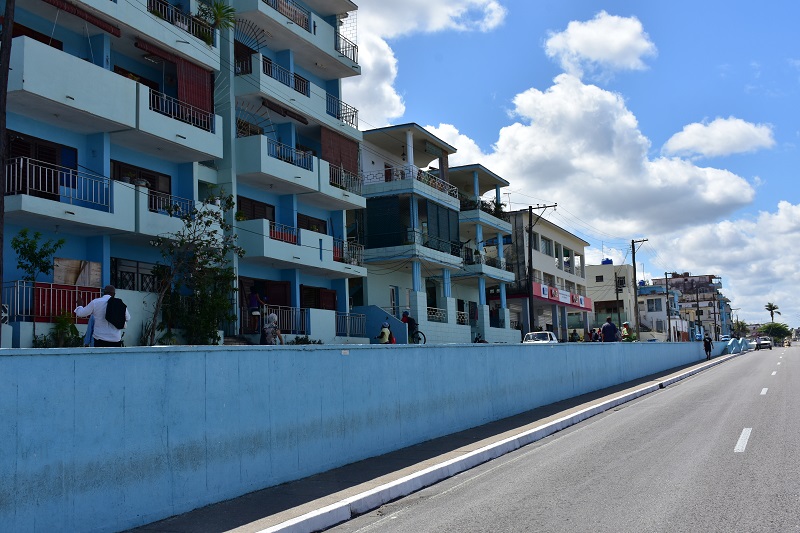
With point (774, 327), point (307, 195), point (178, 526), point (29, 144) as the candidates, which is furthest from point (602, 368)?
point (774, 327)

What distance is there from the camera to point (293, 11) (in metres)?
30.8

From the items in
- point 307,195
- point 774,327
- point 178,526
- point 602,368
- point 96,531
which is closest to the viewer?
point 96,531

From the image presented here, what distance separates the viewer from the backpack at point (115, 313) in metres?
12.4

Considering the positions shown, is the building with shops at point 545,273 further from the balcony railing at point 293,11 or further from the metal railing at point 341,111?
the balcony railing at point 293,11

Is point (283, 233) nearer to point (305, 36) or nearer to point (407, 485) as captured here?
point (305, 36)

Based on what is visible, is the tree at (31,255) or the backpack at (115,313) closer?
the backpack at (115,313)

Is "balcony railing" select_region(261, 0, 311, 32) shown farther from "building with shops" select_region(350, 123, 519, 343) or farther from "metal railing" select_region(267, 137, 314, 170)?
"building with shops" select_region(350, 123, 519, 343)

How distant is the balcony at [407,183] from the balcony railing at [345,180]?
8.40 feet

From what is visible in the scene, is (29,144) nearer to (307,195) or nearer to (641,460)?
(307,195)

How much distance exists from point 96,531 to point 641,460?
704 centimetres

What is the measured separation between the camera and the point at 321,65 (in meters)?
33.3

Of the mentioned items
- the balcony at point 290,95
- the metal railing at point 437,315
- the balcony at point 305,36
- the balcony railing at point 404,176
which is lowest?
the metal railing at point 437,315

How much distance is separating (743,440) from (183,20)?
20.6 metres

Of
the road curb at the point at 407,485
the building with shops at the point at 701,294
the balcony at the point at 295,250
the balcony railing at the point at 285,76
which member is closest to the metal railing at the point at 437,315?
the balcony at the point at 295,250
